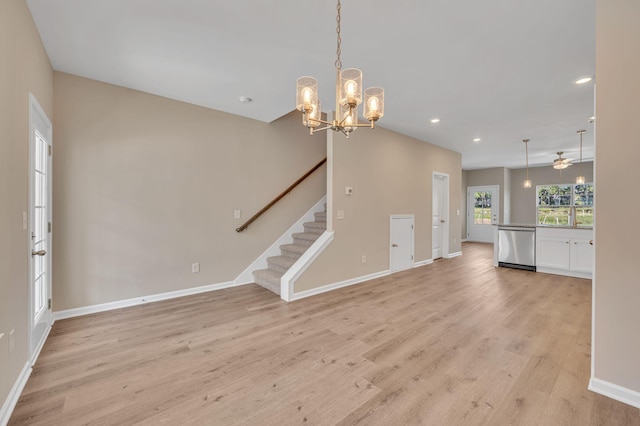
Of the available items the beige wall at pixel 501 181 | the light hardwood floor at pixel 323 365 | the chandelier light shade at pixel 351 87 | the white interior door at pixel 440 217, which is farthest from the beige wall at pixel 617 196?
the beige wall at pixel 501 181

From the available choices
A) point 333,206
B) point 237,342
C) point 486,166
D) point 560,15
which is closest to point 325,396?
point 237,342

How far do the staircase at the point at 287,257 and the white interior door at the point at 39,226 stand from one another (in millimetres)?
2318

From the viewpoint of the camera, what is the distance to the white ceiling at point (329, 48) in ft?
6.50

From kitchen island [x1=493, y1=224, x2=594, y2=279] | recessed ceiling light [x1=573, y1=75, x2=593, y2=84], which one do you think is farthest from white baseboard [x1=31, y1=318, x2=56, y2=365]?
kitchen island [x1=493, y1=224, x2=594, y2=279]

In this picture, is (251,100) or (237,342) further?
(251,100)

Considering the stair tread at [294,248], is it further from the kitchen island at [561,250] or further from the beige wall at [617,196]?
the kitchen island at [561,250]

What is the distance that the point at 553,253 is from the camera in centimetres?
502

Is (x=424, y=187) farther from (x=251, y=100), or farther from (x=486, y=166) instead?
(x=486, y=166)

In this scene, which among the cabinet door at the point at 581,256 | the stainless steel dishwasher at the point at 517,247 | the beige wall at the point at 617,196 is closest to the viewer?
the beige wall at the point at 617,196

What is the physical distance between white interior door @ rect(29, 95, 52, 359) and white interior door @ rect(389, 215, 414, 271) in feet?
14.9

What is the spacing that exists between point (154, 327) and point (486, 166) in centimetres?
1000

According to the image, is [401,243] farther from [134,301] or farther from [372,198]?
[134,301]

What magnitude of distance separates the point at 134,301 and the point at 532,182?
1120 centimetres

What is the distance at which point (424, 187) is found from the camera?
581 centimetres
